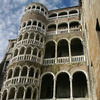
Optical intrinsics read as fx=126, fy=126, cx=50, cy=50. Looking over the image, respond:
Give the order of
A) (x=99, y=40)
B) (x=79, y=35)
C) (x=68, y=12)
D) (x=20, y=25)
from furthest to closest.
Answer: (x=68, y=12) → (x=20, y=25) → (x=79, y=35) → (x=99, y=40)

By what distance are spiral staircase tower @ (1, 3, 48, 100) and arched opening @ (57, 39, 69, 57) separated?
284cm

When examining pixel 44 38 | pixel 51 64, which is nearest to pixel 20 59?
pixel 51 64

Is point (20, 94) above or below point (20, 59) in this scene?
below

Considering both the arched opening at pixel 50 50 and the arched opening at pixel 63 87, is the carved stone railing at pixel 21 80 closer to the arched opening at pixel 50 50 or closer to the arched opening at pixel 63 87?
the arched opening at pixel 63 87

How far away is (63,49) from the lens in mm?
20203

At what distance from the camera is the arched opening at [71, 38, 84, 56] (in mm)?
19203

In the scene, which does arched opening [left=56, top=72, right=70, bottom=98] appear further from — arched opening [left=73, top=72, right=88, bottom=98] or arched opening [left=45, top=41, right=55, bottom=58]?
arched opening [left=45, top=41, right=55, bottom=58]

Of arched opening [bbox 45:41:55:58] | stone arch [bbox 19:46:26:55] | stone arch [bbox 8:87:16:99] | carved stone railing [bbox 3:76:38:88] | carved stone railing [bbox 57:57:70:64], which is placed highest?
arched opening [bbox 45:41:55:58]

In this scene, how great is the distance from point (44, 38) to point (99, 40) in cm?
1409

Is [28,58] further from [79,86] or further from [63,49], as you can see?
[79,86]

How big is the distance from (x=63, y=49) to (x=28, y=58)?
6.41 meters

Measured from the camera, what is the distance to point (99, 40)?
6.10m

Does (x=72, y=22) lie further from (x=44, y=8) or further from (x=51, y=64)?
(x=51, y=64)

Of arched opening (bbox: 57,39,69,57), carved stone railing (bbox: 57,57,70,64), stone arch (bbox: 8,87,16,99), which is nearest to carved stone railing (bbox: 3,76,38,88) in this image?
stone arch (bbox: 8,87,16,99)
